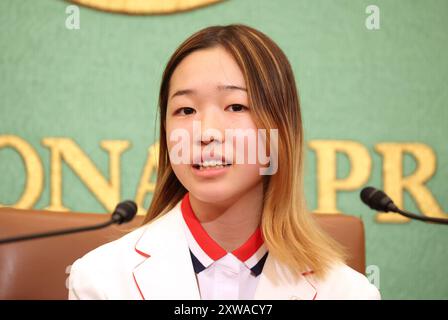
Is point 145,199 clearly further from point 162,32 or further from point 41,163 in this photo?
point 162,32

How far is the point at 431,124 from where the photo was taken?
2.01 metres

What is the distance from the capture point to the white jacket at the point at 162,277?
964mm

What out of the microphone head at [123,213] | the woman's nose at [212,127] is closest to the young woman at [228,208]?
the woman's nose at [212,127]

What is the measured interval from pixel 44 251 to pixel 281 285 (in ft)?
2.29

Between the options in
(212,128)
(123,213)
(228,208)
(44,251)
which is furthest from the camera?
(44,251)

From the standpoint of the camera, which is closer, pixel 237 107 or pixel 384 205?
pixel 384 205

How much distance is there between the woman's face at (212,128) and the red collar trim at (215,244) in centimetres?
10

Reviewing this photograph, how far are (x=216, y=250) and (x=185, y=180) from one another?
0.16 metres

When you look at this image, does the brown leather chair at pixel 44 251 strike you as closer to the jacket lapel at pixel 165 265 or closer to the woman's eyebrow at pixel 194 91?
the jacket lapel at pixel 165 265

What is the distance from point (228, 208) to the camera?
1.04 metres

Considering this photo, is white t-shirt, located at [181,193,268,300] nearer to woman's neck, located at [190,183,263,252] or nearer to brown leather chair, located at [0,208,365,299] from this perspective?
woman's neck, located at [190,183,263,252]

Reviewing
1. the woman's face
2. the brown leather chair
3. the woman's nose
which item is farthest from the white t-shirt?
the brown leather chair

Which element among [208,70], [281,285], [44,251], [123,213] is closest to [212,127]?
[208,70]

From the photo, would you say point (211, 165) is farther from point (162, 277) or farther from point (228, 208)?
point (162, 277)
